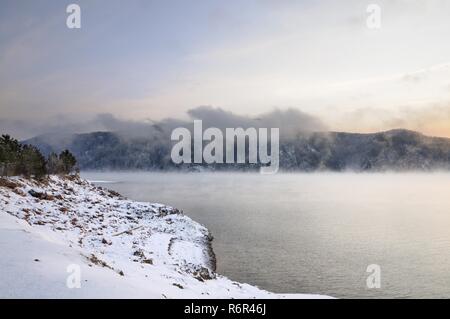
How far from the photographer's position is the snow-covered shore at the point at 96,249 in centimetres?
1847

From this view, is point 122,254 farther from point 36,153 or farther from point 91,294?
point 36,153

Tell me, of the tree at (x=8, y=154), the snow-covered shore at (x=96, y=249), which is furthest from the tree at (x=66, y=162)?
the tree at (x=8, y=154)

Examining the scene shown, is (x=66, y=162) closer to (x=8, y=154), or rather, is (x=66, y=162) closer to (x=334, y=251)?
(x=8, y=154)

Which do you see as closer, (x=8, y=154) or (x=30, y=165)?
(x=8, y=154)

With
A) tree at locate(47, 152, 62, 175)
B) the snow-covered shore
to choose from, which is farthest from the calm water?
tree at locate(47, 152, 62, 175)

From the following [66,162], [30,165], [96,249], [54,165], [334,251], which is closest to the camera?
[96,249]

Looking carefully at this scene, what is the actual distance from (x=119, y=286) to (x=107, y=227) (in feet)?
111

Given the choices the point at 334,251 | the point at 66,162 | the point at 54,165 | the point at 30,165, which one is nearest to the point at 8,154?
the point at 30,165

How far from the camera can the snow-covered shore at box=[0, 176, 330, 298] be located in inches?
727

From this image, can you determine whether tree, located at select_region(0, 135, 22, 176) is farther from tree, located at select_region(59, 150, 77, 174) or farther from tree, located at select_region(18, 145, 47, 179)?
tree, located at select_region(59, 150, 77, 174)

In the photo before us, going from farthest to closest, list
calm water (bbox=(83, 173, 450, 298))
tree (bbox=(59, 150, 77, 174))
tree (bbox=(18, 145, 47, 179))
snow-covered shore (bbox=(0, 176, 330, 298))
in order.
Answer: tree (bbox=(59, 150, 77, 174))
tree (bbox=(18, 145, 47, 179))
calm water (bbox=(83, 173, 450, 298))
snow-covered shore (bbox=(0, 176, 330, 298))

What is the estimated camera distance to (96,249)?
36219mm

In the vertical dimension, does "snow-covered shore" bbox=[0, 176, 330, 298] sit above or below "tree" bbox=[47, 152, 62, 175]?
below
